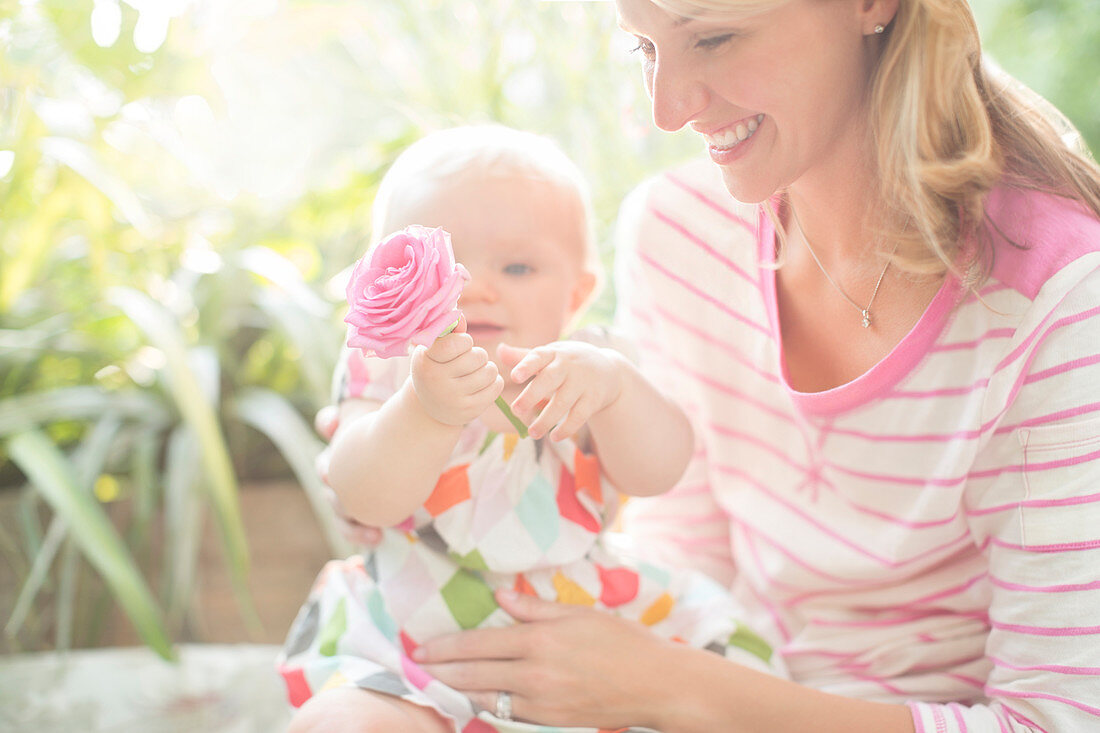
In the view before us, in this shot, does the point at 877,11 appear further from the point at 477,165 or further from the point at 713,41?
the point at 477,165

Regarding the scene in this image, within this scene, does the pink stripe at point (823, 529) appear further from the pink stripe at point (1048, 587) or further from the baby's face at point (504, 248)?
the baby's face at point (504, 248)

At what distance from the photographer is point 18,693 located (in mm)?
1317

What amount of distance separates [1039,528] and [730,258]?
0.47 m

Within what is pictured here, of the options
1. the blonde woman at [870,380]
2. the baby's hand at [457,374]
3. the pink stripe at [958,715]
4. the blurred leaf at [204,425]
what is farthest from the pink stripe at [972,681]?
the blurred leaf at [204,425]

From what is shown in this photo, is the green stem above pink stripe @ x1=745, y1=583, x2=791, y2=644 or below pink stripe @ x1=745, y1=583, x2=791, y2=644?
above

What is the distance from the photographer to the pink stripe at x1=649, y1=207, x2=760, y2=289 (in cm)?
114

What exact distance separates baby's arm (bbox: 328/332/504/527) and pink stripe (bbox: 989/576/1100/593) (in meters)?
0.56

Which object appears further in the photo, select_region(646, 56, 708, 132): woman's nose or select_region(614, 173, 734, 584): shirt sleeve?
select_region(614, 173, 734, 584): shirt sleeve

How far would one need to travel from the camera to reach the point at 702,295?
46.8 inches

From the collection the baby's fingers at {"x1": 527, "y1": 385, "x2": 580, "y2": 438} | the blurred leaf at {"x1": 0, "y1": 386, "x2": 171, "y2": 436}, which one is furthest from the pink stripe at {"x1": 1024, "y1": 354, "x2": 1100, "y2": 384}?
the blurred leaf at {"x1": 0, "y1": 386, "x2": 171, "y2": 436}

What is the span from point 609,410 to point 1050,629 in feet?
1.53

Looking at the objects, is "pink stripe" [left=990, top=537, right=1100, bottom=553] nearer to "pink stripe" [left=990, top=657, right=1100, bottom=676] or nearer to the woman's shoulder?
"pink stripe" [left=990, top=657, right=1100, bottom=676]

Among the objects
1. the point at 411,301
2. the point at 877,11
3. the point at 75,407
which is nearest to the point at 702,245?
the point at 877,11

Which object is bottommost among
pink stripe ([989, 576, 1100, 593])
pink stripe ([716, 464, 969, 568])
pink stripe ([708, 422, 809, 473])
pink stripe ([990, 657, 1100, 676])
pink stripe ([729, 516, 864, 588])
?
pink stripe ([729, 516, 864, 588])
